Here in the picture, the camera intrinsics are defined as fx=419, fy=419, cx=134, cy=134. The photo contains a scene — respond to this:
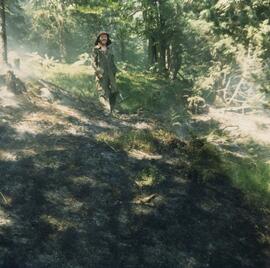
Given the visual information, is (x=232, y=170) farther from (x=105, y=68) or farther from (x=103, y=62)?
(x=103, y=62)

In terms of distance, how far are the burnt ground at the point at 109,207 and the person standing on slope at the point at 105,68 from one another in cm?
201

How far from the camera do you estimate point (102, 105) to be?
1412 centimetres

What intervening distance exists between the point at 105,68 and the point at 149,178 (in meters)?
4.86

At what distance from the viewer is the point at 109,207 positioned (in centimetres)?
826

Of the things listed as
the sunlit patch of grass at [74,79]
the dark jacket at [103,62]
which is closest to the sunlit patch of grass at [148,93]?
the sunlit patch of grass at [74,79]

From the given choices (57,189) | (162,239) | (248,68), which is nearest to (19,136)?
(57,189)

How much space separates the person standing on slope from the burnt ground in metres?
2.01

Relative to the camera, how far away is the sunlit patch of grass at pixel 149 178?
9328 mm

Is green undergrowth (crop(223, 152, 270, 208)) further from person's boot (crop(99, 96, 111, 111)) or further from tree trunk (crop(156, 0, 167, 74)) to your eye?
tree trunk (crop(156, 0, 167, 74))

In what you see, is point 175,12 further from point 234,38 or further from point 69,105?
point 69,105

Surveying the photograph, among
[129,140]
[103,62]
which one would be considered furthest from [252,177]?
[103,62]

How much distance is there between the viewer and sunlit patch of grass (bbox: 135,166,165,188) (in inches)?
367

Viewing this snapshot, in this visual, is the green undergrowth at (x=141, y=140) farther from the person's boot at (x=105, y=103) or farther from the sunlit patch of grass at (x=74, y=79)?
the sunlit patch of grass at (x=74, y=79)

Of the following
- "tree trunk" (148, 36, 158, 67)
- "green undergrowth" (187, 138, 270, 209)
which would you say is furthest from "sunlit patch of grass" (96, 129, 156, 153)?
"tree trunk" (148, 36, 158, 67)
